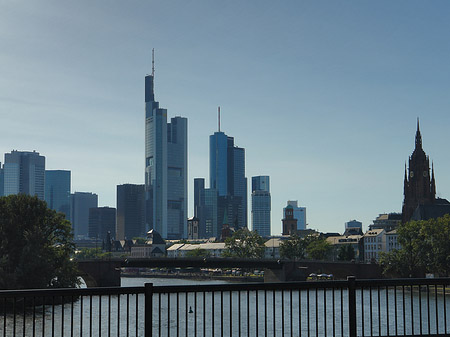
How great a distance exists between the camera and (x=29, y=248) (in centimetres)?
7244

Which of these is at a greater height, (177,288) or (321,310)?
(177,288)

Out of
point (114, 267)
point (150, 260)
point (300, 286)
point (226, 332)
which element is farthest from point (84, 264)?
point (300, 286)

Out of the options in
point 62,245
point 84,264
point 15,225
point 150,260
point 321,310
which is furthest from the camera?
point 150,260

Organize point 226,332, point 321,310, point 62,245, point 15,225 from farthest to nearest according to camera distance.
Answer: point 62,245
point 15,225
point 321,310
point 226,332

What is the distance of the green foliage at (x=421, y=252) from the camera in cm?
11656

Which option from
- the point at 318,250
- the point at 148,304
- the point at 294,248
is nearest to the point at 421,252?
the point at 318,250

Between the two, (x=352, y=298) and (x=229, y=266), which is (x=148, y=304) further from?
(x=229, y=266)

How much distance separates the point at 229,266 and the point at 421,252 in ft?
118

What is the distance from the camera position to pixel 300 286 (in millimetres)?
12828

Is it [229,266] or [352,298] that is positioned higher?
[352,298]

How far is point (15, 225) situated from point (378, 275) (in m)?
76.9

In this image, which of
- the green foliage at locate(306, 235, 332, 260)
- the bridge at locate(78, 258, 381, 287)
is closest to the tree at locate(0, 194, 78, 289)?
the bridge at locate(78, 258, 381, 287)

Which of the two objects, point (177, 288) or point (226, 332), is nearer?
point (177, 288)

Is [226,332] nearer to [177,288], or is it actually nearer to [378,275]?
[177,288]
